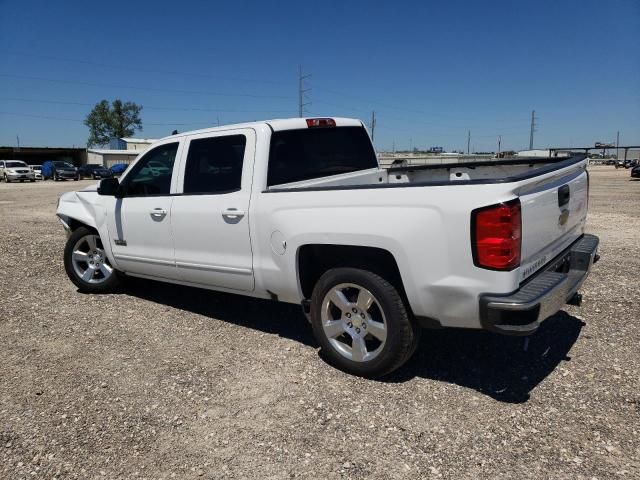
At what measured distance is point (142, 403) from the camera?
3.37m

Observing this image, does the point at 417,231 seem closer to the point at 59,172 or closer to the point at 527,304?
the point at 527,304

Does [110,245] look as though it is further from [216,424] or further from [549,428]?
[549,428]

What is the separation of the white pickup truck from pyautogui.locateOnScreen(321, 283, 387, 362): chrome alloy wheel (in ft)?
0.03

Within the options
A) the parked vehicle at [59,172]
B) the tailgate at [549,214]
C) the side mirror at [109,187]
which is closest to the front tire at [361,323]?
the tailgate at [549,214]

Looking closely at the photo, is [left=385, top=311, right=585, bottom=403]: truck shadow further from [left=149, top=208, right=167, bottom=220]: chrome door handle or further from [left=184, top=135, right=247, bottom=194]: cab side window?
[left=149, top=208, right=167, bottom=220]: chrome door handle

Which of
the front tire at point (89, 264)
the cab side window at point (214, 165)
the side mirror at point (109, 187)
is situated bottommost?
the front tire at point (89, 264)

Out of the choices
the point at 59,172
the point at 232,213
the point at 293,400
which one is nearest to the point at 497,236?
the point at 293,400

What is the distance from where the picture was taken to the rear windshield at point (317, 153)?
13.8 feet

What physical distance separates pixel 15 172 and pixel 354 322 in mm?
44686

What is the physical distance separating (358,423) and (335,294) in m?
0.93

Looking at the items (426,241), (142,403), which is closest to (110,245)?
(142,403)

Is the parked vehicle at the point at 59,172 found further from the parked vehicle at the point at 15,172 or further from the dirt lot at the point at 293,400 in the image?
the dirt lot at the point at 293,400

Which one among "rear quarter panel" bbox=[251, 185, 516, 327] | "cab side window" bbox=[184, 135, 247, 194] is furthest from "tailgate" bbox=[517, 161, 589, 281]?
"cab side window" bbox=[184, 135, 247, 194]

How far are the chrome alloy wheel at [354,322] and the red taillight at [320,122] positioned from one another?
5.67 ft
